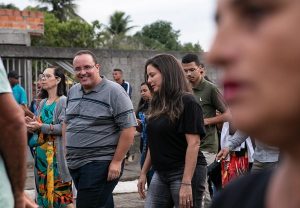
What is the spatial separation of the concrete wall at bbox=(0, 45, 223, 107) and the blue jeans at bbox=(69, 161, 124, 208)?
7.16 m

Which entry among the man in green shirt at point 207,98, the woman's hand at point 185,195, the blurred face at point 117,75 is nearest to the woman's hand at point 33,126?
the man in green shirt at point 207,98

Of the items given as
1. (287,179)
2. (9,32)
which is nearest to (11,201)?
(287,179)

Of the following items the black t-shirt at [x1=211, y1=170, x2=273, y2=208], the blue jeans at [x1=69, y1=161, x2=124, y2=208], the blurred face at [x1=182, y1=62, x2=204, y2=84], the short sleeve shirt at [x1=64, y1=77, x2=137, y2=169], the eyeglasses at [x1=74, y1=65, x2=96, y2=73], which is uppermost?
the black t-shirt at [x1=211, y1=170, x2=273, y2=208]

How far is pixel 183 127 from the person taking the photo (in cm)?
477

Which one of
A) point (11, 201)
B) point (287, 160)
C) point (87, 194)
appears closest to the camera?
point (287, 160)

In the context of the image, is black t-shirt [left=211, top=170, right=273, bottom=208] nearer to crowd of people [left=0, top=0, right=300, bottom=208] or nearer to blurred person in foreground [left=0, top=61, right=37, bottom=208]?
crowd of people [left=0, top=0, right=300, bottom=208]

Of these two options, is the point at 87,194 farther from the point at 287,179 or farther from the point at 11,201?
the point at 287,179

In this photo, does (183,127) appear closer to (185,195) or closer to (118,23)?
(185,195)

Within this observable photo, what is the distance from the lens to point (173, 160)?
4.80 metres

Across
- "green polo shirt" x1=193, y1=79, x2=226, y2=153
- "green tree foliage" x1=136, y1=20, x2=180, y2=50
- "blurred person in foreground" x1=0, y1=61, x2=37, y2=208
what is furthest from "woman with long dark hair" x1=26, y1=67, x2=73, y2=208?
"green tree foliage" x1=136, y1=20, x2=180, y2=50

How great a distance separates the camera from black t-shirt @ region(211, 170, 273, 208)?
1161 mm

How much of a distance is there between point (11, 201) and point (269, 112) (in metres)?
2.16

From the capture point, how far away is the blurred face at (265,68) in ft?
2.89

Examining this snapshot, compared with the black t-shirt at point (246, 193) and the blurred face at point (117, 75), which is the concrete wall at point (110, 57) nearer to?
the blurred face at point (117, 75)
